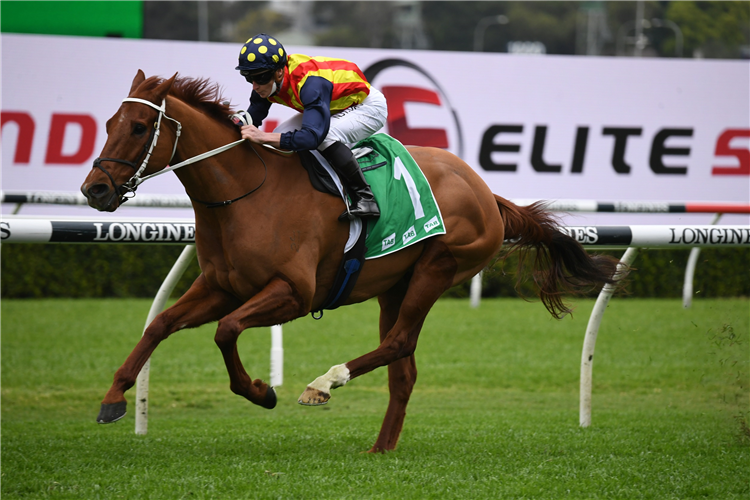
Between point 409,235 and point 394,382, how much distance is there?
87 cm

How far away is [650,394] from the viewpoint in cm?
625

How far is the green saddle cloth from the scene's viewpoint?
12.5 ft

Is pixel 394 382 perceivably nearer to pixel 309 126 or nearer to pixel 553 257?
pixel 553 257

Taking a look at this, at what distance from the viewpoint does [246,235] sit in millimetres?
3479

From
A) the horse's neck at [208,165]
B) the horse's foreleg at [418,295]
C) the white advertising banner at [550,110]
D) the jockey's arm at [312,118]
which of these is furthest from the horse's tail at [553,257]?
the white advertising banner at [550,110]

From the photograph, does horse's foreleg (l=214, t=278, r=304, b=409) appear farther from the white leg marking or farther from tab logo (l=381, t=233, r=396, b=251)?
tab logo (l=381, t=233, r=396, b=251)

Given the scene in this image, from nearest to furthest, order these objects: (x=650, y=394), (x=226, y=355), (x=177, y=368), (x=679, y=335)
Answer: (x=226, y=355) → (x=650, y=394) → (x=177, y=368) → (x=679, y=335)

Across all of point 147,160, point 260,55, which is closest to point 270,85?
point 260,55

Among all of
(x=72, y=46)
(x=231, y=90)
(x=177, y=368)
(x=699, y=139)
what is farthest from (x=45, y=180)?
(x=699, y=139)

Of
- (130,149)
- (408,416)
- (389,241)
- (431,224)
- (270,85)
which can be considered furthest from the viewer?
(408,416)

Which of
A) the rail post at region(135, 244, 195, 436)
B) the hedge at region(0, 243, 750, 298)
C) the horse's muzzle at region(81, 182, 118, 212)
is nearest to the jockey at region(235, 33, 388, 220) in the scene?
the horse's muzzle at region(81, 182, 118, 212)

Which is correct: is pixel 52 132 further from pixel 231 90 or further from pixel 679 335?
pixel 679 335

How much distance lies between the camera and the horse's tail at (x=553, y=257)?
452 centimetres

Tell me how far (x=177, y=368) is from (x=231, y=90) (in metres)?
4.97
